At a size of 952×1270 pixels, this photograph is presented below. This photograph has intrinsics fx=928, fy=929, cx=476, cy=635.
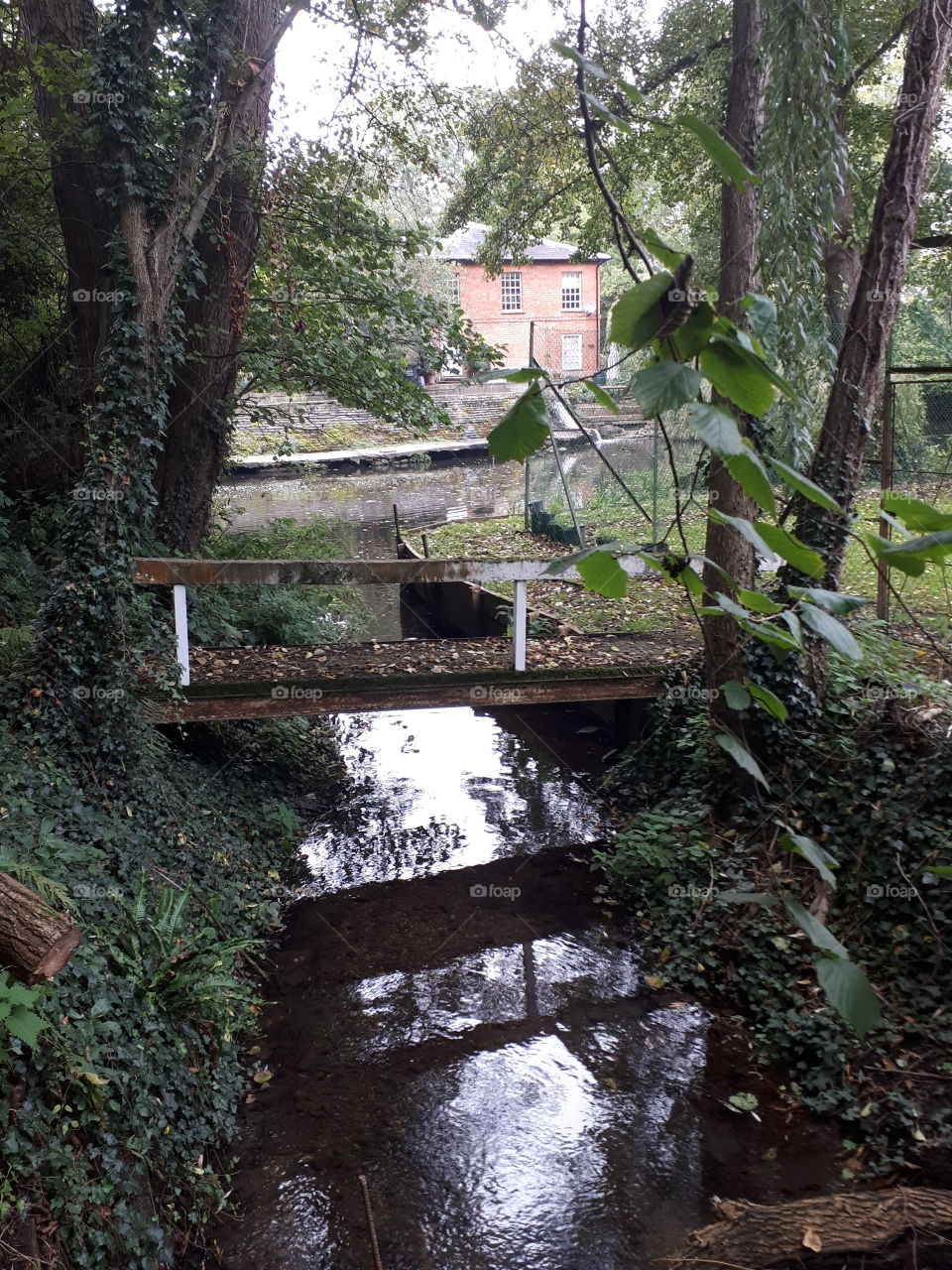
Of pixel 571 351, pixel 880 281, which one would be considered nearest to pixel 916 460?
pixel 880 281

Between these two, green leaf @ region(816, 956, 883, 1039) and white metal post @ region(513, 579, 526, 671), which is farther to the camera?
white metal post @ region(513, 579, 526, 671)

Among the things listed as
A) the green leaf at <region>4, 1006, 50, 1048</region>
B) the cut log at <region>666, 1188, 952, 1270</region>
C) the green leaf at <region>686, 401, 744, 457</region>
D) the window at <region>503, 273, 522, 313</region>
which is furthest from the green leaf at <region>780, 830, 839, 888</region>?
the window at <region>503, 273, 522, 313</region>

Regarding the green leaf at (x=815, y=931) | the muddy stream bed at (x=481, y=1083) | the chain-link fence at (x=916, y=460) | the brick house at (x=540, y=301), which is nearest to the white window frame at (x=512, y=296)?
the brick house at (x=540, y=301)

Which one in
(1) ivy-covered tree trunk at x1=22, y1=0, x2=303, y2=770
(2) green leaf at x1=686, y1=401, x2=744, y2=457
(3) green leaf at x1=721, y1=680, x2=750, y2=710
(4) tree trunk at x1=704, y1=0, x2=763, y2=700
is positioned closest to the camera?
(2) green leaf at x1=686, y1=401, x2=744, y2=457

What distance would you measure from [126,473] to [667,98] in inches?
397

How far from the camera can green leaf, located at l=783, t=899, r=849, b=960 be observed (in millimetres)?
963

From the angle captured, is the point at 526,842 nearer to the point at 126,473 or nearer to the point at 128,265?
the point at 126,473

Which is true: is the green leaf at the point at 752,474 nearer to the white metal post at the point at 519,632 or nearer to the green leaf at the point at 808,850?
the green leaf at the point at 808,850

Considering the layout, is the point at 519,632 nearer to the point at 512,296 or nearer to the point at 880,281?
the point at 880,281

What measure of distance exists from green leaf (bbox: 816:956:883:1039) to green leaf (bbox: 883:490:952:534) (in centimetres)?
48

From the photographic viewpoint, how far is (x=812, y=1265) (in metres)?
3.06

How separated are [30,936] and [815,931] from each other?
10.3ft

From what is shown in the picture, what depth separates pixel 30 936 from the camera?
3316 millimetres

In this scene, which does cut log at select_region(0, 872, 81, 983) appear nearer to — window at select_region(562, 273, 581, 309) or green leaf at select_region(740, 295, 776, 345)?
green leaf at select_region(740, 295, 776, 345)
